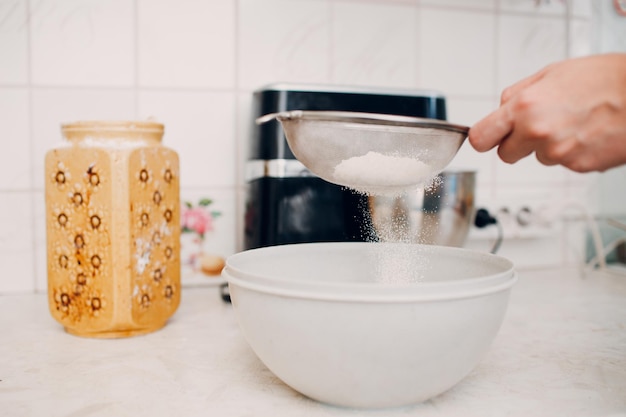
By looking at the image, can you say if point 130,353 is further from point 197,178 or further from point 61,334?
point 197,178

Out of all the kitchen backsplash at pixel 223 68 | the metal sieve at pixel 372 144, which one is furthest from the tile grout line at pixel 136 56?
the metal sieve at pixel 372 144

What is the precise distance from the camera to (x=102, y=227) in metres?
0.68

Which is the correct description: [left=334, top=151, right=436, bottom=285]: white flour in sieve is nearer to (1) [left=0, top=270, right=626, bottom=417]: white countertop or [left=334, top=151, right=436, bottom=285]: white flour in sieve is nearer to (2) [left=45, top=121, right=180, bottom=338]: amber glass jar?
(1) [left=0, top=270, right=626, bottom=417]: white countertop

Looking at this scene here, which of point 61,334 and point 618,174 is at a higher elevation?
point 618,174

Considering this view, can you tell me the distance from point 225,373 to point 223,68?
0.56 metres

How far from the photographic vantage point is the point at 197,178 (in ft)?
3.21

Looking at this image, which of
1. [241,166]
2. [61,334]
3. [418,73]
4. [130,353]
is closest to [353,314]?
[130,353]

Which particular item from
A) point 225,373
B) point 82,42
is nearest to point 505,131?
point 225,373

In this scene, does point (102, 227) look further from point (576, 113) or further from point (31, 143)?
point (576, 113)

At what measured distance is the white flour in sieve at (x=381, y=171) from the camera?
A: 59 cm

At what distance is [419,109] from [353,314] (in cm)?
52

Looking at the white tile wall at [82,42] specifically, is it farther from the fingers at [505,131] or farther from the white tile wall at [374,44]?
the fingers at [505,131]

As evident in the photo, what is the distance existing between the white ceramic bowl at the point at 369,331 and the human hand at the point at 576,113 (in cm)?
11

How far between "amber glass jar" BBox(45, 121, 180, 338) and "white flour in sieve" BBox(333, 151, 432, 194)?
0.80ft
